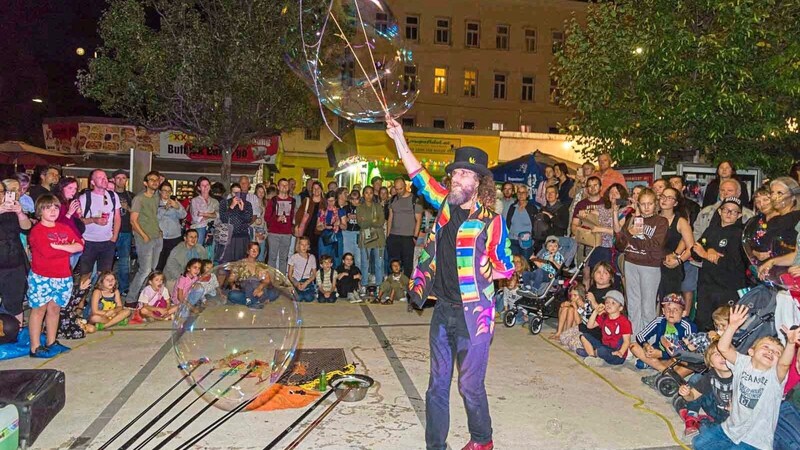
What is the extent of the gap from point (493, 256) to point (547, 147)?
19212 mm

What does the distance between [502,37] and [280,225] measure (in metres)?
29.1

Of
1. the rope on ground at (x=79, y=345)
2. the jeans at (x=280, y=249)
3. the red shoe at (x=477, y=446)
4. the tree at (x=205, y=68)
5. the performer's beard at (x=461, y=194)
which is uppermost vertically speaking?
the tree at (x=205, y=68)

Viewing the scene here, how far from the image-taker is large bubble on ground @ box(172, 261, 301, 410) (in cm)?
470

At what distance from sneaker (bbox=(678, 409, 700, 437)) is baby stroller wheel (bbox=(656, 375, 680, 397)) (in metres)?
0.60

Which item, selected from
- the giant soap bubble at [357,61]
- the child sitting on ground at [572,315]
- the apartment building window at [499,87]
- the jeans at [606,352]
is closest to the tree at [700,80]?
the child sitting on ground at [572,315]

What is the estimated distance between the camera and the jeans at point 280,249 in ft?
36.6

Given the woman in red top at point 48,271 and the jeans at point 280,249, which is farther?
the jeans at point 280,249

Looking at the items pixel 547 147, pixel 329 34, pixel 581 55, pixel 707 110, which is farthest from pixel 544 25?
pixel 329 34

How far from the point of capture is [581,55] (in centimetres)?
1236

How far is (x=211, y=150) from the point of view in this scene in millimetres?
23016

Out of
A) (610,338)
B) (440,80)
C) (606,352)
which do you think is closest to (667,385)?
(606,352)

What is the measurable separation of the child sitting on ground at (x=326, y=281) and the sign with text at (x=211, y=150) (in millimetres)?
12896

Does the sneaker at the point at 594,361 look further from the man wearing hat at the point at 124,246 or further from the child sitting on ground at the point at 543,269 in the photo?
the man wearing hat at the point at 124,246

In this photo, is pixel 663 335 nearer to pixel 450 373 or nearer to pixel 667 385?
pixel 667 385
